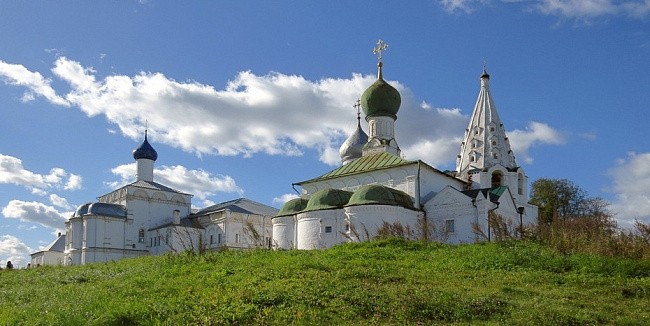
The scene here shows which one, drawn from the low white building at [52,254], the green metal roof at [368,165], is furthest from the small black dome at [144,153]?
the green metal roof at [368,165]

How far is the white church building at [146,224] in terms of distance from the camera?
35.3 m

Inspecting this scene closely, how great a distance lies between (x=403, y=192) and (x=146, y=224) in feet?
64.0

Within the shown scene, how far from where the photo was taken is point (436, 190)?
2497 centimetres

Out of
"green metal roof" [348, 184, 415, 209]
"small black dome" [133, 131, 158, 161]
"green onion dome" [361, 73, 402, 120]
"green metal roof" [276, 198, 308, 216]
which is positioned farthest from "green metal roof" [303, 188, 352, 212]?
"small black dome" [133, 131, 158, 161]

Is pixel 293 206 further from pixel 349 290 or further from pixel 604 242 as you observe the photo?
pixel 349 290

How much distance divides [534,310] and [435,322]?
135 centimetres

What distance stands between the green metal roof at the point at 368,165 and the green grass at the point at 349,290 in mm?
11963

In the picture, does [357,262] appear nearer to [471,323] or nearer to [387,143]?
[471,323]

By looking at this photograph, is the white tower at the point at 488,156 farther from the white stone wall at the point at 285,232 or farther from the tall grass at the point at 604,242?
the tall grass at the point at 604,242

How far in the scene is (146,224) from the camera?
123ft

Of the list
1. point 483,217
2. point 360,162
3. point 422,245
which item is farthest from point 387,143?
point 422,245

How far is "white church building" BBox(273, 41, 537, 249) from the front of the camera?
21.8 meters

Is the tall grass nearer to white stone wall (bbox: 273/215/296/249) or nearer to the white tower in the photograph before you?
white stone wall (bbox: 273/215/296/249)

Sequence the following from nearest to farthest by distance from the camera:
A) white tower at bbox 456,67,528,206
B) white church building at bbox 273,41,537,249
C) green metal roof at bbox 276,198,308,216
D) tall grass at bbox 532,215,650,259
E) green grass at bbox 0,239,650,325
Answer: green grass at bbox 0,239,650,325, tall grass at bbox 532,215,650,259, white church building at bbox 273,41,537,249, green metal roof at bbox 276,198,308,216, white tower at bbox 456,67,528,206
